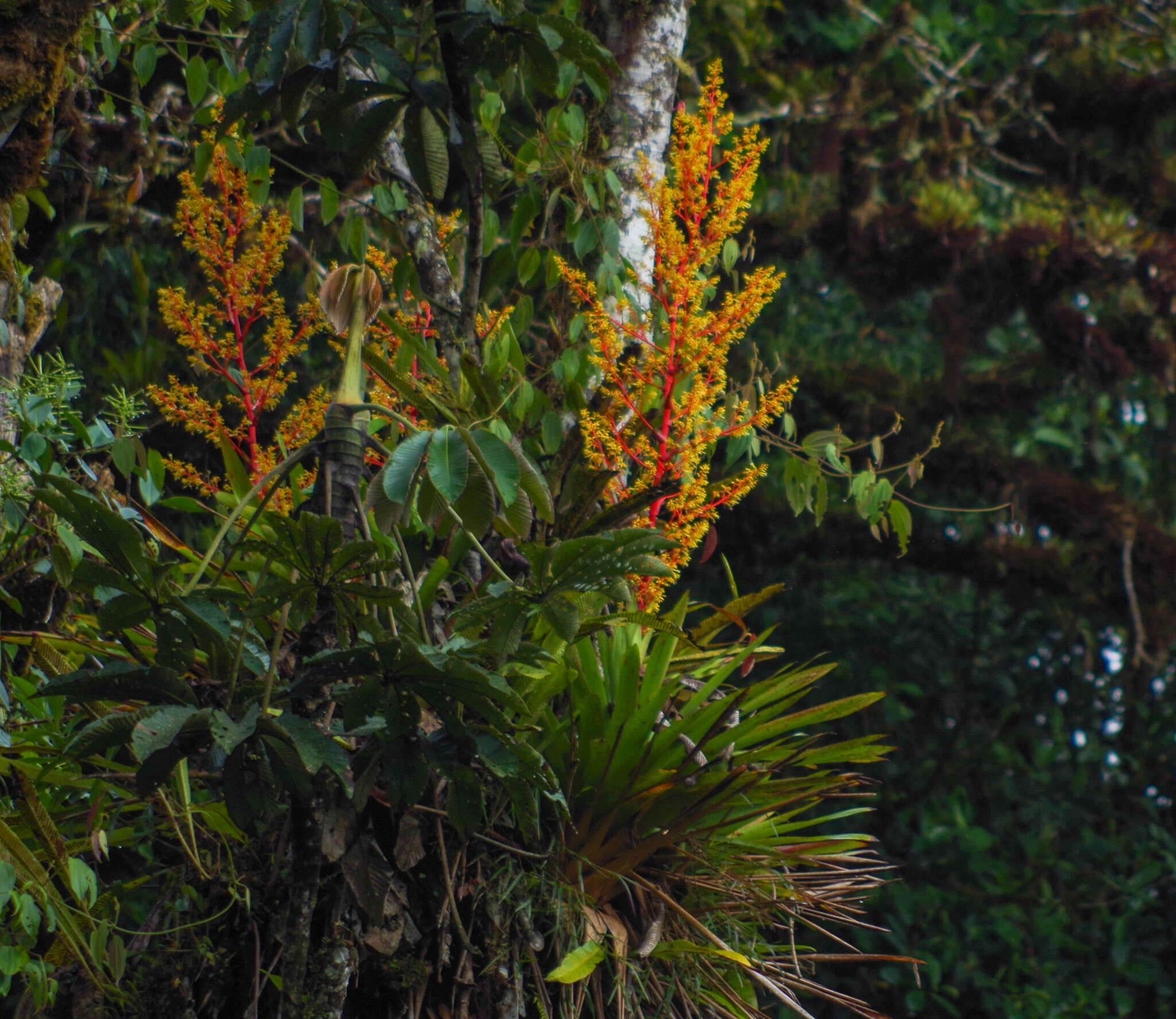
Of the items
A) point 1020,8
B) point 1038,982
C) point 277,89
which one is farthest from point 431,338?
point 1020,8

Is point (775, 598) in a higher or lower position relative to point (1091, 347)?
lower

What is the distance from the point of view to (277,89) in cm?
109

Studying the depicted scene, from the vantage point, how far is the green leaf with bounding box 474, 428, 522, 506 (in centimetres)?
88

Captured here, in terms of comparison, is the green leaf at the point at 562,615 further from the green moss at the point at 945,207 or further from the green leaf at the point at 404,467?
the green moss at the point at 945,207

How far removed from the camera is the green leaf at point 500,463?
88 centimetres

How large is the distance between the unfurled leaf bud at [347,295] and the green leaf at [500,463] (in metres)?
0.23

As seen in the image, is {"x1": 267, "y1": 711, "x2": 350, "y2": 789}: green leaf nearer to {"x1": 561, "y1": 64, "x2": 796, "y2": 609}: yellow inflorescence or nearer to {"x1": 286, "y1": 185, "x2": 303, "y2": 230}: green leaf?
{"x1": 561, "y1": 64, "x2": 796, "y2": 609}: yellow inflorescence

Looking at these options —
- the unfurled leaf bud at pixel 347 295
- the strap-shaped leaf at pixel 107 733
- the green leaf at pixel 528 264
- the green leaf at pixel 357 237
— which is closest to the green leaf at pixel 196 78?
the green leaf at pixel 357 237

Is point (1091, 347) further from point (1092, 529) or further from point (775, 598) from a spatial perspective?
point (775, 598)

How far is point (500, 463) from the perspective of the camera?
0.88 meters

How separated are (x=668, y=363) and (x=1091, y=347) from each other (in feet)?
9.50

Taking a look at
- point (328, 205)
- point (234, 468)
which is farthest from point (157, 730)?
point (328, 205)

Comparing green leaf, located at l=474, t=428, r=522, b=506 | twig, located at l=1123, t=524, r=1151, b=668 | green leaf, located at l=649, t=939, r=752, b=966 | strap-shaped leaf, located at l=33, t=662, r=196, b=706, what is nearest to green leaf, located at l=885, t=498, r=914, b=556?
green leaf, located at l=649, t=939, r=752, b=966

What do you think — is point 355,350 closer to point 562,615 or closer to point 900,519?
point 562,615
